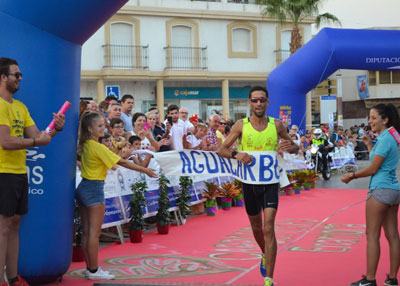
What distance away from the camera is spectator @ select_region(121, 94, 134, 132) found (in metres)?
9.87

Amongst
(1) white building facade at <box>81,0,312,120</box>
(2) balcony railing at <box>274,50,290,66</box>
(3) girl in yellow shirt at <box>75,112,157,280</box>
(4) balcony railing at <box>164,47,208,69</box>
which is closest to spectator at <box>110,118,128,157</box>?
(3) girl in yellow shirt at <box>75,112,157,280</box>

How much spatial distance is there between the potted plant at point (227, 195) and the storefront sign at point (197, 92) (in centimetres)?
1970

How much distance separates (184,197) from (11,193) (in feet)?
17.8

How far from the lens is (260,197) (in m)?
6.04

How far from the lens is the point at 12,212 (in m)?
5.16

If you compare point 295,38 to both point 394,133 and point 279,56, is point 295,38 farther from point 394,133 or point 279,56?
point 394,133

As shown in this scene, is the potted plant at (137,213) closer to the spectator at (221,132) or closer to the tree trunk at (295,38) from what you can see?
the spectator at (221,132)

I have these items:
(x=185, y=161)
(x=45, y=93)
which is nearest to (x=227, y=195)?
(x=185, y=161)

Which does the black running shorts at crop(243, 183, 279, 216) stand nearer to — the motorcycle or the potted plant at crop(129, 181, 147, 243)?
the potted plant at crop(129, 181, 147, 243)

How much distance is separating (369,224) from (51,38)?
3667 millimetres

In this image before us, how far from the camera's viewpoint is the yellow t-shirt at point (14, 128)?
5129 mm

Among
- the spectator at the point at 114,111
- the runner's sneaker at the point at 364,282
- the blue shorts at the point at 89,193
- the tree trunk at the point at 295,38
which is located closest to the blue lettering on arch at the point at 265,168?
the runner's sneaker at the point at 364,282

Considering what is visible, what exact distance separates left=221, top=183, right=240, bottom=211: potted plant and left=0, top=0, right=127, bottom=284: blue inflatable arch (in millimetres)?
6521

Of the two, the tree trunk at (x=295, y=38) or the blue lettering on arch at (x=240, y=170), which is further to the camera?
the tree trunk at (x=295, y=38)
